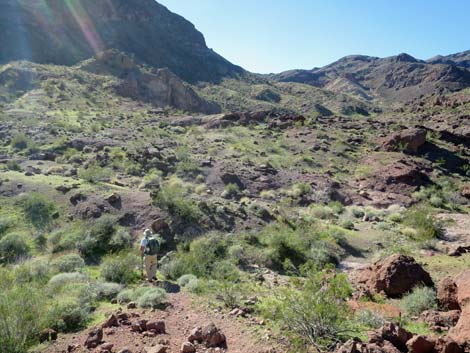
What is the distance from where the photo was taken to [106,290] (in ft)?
26.0

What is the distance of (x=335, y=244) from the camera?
13.4m

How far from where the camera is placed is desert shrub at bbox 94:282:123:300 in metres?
7.83

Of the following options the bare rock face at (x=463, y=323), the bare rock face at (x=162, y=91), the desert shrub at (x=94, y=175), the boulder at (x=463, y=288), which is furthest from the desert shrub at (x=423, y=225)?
the bare rock face at (x=162, y=91)

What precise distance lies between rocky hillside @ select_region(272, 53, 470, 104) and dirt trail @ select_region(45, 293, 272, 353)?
296ft

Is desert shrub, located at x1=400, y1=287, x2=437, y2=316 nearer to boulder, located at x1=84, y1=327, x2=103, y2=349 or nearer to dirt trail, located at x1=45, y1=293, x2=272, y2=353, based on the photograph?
dirt trail, located at x1=45, y1=293, x2=272, y2=353

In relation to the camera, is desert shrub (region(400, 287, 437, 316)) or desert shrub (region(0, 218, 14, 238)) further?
desert shrub (region(0, 218, 14, 238))

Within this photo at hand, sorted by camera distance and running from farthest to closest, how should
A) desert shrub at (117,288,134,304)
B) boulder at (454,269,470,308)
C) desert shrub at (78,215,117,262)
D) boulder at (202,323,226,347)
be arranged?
desert shrub at (78,215,117,262) → desert shrub at (117,288,134,304) → boulder at (454,269,470,308) → boulder at (202,323,226,347)

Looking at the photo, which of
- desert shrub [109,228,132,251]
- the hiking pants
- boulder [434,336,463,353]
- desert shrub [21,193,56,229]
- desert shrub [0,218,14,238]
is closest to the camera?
boulder [434,336,463,353]

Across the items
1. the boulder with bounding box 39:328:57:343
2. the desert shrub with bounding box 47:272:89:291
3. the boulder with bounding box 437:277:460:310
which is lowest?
the desert shrub with bounding box 47:272:89:291

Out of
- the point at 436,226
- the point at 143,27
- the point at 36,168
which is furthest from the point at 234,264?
Result: the point at 143,27

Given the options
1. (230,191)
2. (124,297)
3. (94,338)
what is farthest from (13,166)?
(94,338)

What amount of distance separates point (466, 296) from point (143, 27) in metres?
88.0

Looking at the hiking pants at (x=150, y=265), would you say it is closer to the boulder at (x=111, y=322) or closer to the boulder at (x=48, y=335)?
the boulder at (x=111, y=322)

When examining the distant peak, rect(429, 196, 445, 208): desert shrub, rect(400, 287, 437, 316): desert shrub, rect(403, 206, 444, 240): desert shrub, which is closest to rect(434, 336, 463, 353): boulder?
rect(400, 287, 437, 316): desert shrub
